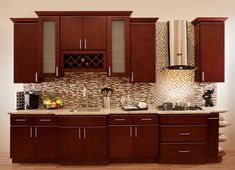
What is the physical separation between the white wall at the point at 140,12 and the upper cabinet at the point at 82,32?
1.90ft

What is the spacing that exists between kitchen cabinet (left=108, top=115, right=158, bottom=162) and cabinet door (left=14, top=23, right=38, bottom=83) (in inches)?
63.3

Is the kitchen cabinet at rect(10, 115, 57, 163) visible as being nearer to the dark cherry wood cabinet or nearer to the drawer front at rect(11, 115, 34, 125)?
the drawer front at rect(11, 115, 34, 125)

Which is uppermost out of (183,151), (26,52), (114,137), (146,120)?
(26,52)

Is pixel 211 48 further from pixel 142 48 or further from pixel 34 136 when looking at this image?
pixel 34 136

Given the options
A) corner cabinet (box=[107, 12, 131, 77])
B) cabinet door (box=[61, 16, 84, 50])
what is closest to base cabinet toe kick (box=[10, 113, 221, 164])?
corner cabinet (box=[107, 12, 131, 77])

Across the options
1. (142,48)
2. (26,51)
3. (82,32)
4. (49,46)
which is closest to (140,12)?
(142,48)

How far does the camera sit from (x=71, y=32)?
4547mm

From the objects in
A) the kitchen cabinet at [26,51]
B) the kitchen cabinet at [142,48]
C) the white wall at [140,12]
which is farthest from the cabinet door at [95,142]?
the white wall at [140,12]

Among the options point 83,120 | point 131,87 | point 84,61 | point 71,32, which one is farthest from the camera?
point 131,87

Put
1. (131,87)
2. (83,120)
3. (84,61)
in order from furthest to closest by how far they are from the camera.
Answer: (131,87) → (84,61) → (83,120)

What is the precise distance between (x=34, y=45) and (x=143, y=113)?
7.15 feet

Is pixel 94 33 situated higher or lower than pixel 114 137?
higher

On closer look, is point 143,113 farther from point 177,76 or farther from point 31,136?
point 31,136

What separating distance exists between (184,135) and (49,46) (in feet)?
8.85
